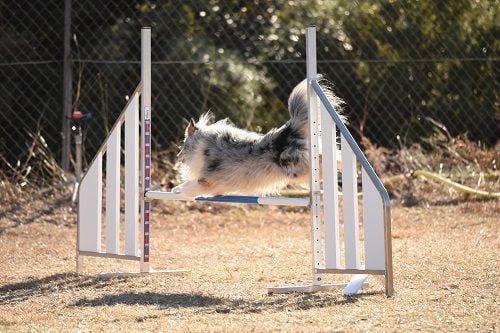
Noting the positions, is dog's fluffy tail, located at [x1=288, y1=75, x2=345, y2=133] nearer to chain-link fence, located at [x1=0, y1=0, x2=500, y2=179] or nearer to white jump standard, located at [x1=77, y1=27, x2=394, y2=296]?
white jump standard, located at [x1=77, y1=27, x2=394, y2=296]

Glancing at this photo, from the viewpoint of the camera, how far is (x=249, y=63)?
9336mm

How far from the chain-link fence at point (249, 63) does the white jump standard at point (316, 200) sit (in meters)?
2.92

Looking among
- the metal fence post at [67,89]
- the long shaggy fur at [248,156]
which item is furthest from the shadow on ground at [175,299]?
the metal fence post at [67,89]

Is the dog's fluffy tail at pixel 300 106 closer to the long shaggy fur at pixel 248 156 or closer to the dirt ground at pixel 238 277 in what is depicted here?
the long shaggy fur at pixel 248 156

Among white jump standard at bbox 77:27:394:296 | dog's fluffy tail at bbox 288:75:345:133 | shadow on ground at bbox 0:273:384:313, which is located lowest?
shadow on ground at bbox 0:273:384:313

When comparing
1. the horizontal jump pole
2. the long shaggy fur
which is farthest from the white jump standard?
the long shaggy fur

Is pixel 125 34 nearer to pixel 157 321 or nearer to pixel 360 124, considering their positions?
pixel 360 124

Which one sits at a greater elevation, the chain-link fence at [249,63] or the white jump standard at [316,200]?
→ the chain-link fence at [249,63]

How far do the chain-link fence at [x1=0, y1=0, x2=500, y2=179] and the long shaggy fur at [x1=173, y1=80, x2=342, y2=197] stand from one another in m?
3.19

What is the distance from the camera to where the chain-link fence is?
9.02 metres

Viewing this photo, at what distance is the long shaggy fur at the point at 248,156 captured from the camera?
5266 mm

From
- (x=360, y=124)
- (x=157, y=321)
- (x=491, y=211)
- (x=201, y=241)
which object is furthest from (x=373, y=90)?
(x=157, y=321)

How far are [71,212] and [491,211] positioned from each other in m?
3.54

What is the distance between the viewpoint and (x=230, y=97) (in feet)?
30.4
